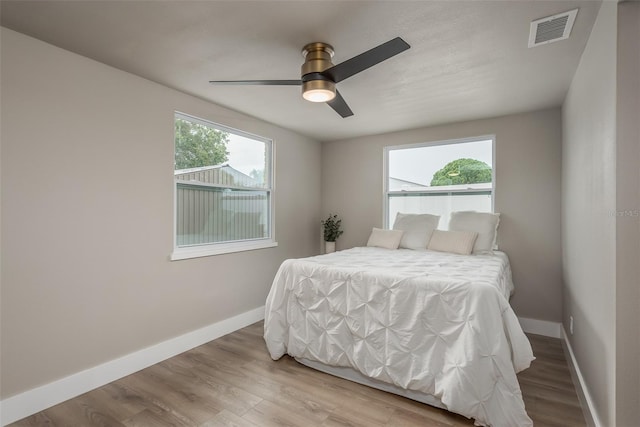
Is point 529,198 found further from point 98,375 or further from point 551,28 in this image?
point 98,375

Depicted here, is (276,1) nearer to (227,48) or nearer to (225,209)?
(227,48)

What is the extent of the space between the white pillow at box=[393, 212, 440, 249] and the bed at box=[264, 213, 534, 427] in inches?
32.8

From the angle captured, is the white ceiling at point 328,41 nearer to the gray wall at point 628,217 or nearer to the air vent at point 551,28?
the air vent at point 551,28

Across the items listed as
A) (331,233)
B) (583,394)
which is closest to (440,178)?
(331,233)

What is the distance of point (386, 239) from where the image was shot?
3.94 meters

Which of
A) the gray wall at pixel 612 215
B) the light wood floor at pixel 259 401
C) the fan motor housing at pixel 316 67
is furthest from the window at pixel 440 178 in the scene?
the fan motor housing at pixel 316 67

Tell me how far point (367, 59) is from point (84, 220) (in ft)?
7.44

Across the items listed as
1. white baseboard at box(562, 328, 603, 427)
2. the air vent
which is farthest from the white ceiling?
white baseboard at box(562, 328, 603, 427)

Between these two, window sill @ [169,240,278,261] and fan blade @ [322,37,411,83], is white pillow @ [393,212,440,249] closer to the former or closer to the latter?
window sill @ [169,240,278,261]

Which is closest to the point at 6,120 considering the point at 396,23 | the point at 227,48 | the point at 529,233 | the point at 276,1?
the point at 227,48

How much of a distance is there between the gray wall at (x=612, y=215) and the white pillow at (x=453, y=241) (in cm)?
127

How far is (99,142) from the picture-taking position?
2.41 metres

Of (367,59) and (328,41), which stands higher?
(328,41)

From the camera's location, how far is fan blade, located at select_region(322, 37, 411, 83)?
1622 millimetres
